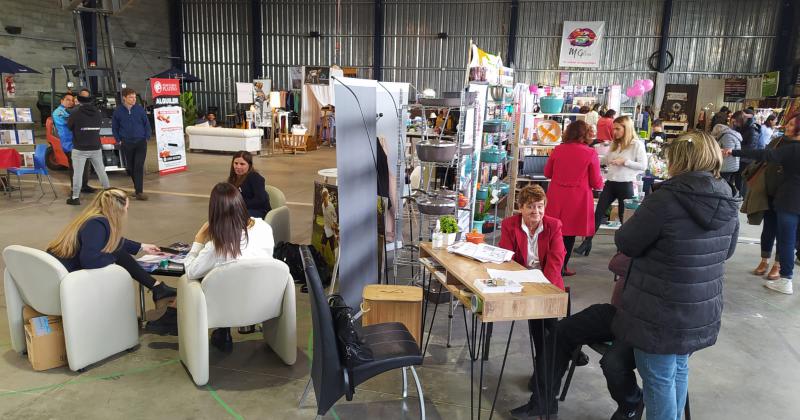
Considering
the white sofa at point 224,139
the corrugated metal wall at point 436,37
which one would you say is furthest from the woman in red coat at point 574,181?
the corrugated metal wall at point 436,37

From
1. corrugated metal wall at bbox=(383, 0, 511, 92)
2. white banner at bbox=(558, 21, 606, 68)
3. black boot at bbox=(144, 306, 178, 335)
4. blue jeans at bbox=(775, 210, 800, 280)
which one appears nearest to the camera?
black boot at bbox=(144, 306, 178, 335)

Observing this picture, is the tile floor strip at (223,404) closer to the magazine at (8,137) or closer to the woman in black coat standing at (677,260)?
the woman in black coat standing at (677,260)

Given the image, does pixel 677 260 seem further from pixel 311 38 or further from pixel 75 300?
pixel 311 38

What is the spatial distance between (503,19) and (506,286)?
16.2 m

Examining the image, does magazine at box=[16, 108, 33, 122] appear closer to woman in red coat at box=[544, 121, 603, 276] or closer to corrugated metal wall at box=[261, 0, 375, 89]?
woman in red coat at box=[544, 121, 603, 276]

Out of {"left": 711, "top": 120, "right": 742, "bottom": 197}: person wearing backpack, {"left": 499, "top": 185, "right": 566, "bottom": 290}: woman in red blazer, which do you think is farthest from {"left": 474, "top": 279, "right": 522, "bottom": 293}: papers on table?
{"left": 711, "top": 120, "right": 742, "bottom": 197}: person wearing backpack

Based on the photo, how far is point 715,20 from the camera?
15.5m

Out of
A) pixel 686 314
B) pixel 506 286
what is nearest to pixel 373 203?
pixel 506 286

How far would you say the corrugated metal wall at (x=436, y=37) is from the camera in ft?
56.0

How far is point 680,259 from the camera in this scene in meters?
2.02

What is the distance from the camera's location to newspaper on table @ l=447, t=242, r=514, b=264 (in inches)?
107

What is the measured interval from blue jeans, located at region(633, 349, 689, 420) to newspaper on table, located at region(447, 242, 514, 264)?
0.77 metres

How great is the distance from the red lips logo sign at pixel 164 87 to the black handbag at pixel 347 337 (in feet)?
27.9

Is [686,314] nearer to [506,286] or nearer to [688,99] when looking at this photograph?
[506,286]
